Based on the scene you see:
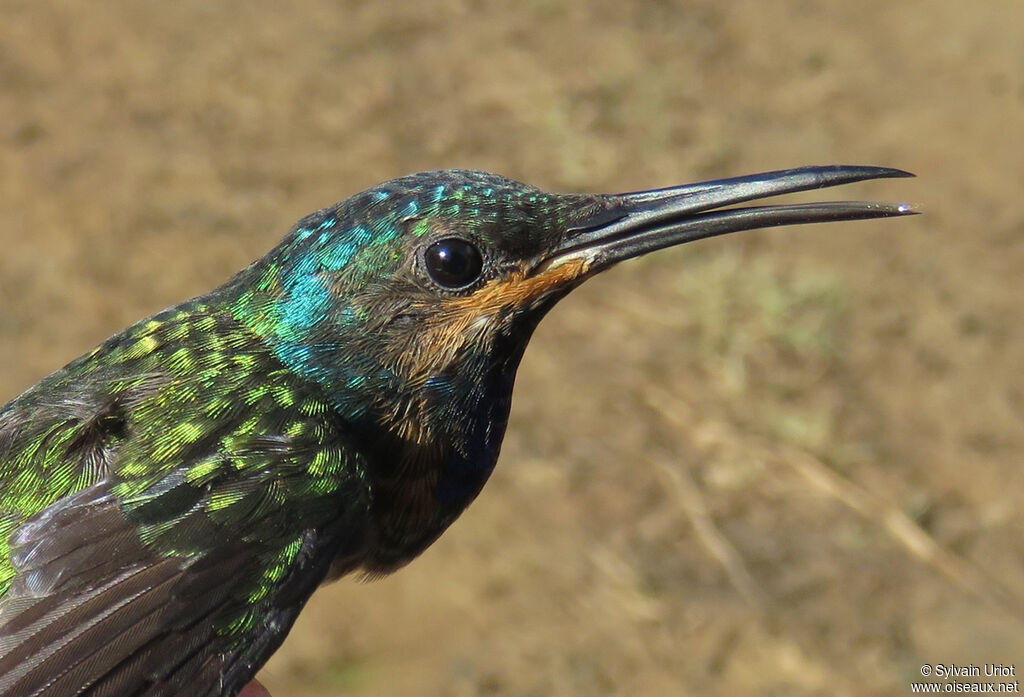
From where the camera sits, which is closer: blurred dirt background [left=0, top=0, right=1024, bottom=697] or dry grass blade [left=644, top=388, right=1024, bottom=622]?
blurred dirt background [left=0, top=0, right=1024, bottom=697]

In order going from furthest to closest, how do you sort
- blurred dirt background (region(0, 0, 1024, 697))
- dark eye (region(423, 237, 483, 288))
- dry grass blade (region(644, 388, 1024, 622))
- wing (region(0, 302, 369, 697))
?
dry grass blade (region(644, 388, 1024, 622)) < blurred dirt background (region(0, 0, 1024, 697)) < dark eye (region(423, 237, 483, 288)) < wing (region(0, 302, 369, 697))

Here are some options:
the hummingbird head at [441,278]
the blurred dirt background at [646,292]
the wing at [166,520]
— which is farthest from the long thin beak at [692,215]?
the blurred dirt background at [646,292]

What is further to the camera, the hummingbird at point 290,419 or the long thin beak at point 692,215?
the long thin beak at point 692,215

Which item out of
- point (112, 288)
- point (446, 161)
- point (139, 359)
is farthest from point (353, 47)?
point (139, 359)

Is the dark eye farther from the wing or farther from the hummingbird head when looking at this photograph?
the wing

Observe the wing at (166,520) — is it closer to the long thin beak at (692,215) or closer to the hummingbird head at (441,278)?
the hummingbird head at (441,278)

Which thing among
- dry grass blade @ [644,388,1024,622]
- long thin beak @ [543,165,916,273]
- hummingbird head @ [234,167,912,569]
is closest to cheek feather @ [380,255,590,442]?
hummingbird head @ [234,167,912,569]

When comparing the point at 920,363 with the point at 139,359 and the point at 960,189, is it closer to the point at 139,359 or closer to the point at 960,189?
the point at 960,189
